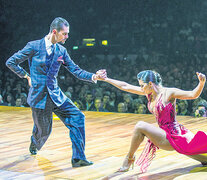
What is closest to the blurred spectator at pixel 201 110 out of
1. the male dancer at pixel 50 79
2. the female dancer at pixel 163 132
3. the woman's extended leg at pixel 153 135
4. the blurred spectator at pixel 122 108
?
the blurred spectator at pixel 122 108

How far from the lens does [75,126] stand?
143 inches

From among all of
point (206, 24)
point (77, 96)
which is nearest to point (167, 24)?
point (206, 24)

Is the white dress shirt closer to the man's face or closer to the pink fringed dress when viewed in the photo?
the man's face

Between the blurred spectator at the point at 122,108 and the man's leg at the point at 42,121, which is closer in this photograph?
the man's leg at the point at 42,121

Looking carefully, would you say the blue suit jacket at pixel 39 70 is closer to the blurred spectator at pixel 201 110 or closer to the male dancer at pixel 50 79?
the male dancer at pixel 50 79

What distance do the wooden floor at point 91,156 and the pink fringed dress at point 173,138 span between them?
175mm

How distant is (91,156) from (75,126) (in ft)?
1.96

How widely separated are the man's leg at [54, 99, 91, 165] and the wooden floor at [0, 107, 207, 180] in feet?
0.54

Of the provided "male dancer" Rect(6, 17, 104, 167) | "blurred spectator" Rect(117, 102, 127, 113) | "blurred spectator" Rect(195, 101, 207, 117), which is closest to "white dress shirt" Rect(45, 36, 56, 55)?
"male dancer" Rect(6, 17, 104, 167)

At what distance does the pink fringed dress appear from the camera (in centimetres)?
Answer: 306

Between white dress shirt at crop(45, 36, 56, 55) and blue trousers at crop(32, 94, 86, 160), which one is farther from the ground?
white dress shirt at crop(45, 36, 56, 55)

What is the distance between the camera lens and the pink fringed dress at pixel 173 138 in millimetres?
3059

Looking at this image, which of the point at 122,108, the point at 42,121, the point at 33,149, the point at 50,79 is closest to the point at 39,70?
the point at 50,79

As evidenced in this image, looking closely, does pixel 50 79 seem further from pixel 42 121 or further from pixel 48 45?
pixel 42 121
